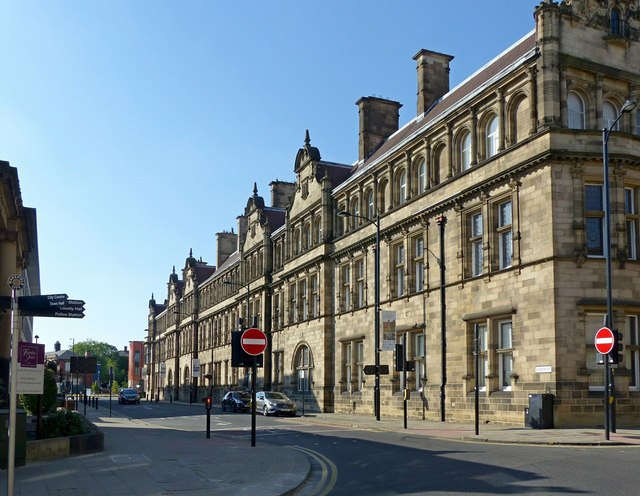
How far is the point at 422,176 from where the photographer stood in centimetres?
3916

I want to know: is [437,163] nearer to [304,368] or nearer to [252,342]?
[304,368]

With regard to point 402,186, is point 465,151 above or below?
above

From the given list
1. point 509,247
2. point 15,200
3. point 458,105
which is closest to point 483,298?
point 509,247

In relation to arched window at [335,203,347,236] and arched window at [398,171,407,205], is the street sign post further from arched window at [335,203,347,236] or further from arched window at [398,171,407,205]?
arched window at [335,203,347,236]

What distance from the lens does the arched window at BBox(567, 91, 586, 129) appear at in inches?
1176

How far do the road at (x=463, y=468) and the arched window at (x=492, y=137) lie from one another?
14.7 m

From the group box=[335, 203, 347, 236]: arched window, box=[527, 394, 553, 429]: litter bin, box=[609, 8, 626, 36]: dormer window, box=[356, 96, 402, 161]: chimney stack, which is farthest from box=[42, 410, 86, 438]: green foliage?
box=[356, 96, 402, 161]: chimney stack

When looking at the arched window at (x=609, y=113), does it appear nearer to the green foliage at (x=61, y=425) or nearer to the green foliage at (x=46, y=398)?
the green foliage at (x=46, y=398)

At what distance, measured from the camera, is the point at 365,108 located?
169 feet

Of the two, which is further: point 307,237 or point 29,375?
point 307,237

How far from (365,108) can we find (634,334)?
88.6 feet

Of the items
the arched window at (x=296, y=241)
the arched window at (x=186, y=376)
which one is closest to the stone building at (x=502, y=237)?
the arched window at (x=296, y=241)

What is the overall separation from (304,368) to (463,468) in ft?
126

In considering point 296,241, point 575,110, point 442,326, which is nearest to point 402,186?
point 442,326
